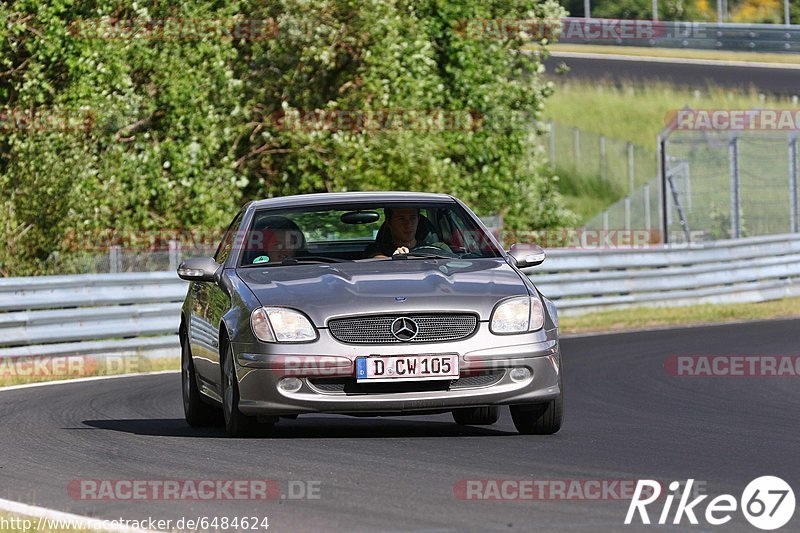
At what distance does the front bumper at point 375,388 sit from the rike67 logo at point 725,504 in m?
1.94

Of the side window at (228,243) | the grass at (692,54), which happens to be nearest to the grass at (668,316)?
the side window at (228,243)

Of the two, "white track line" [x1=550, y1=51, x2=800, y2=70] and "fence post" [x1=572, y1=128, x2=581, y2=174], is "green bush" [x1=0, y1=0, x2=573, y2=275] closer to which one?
"fence post" [x1=572, y1=128, x2=581, y2=174]

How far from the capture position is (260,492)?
25.4ft

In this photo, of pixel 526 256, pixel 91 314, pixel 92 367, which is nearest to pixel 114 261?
pixel 91 314

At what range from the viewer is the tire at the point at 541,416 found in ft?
32.6

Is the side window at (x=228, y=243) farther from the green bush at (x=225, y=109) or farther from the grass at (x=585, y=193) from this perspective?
the grass at (x=585, y=193)

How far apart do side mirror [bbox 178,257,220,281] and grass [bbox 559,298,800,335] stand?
39.9 feet

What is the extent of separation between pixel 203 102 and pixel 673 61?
33479mm

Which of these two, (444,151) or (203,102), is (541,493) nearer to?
(203,102)

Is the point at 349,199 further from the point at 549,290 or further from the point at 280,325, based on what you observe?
the point at 549,290

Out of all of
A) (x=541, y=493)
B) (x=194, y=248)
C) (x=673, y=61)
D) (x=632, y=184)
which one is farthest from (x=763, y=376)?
(x=673, y=61)

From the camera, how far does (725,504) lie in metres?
7.00

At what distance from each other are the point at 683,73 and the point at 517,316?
47723mm

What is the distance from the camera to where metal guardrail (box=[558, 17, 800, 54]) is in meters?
59.5
